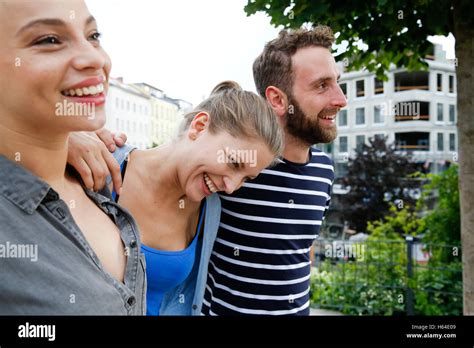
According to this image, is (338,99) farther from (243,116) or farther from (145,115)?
(145,115)

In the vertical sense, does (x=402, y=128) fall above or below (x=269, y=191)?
above

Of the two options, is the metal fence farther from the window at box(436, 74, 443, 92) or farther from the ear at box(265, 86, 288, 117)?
the ear at box(265, 86, 288, 117)

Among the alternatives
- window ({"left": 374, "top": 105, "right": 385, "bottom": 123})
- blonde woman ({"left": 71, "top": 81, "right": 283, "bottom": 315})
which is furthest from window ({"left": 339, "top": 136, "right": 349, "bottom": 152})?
blonde woman ({"left": 71, "top": 81, "right": 283, "bottom": 315})

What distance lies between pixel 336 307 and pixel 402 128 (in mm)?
1004

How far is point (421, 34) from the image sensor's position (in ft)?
4.27

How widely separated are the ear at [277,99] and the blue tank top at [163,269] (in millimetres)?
328

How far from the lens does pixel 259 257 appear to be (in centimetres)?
100

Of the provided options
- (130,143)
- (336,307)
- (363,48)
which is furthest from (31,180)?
(336,307)

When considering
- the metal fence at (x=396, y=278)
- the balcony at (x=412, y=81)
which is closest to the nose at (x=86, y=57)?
the balcony at (x=412, y=81)

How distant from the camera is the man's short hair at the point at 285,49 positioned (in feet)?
3.35

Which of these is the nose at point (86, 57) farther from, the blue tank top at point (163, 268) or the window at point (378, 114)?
the window at point (378, 114)

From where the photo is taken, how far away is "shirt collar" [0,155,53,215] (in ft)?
1.94

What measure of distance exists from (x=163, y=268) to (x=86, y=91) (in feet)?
1.37
